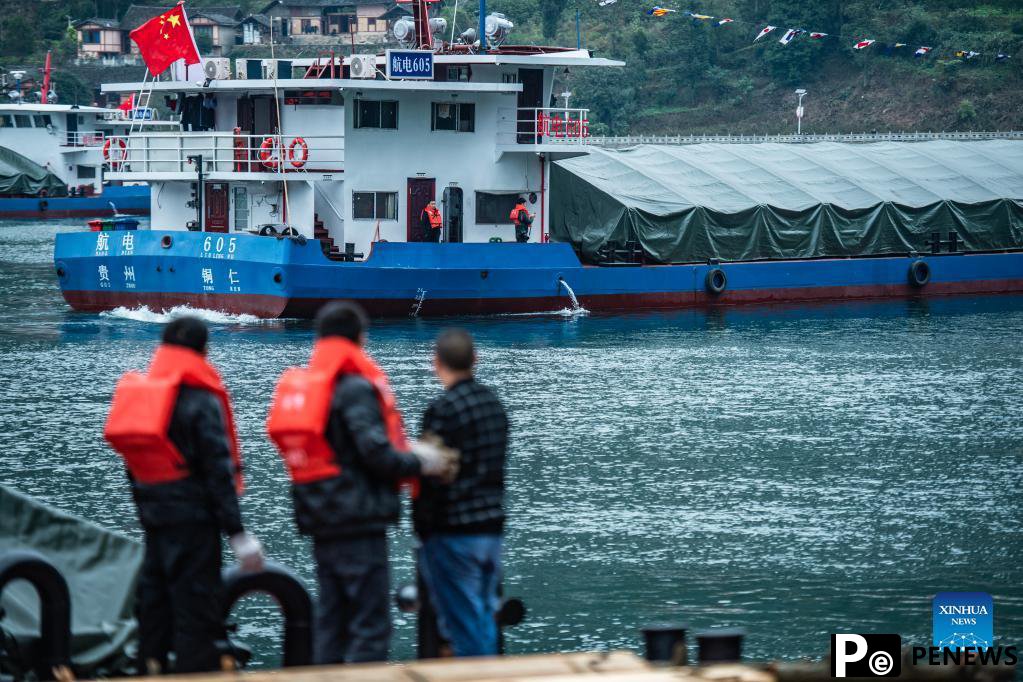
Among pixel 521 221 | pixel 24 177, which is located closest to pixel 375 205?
pixel 521 221

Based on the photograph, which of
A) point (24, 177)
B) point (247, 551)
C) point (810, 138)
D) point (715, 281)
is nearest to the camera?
point (247, 551)

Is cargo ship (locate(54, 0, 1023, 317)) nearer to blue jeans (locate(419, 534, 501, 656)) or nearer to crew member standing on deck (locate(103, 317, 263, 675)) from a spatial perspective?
crew member standing on deck (locate(103, 317, 263, 675))

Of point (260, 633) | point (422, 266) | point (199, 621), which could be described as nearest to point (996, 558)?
point (260, 633)

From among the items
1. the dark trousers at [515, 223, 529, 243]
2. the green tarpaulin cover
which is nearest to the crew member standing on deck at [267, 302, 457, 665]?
the dark trousers at [515, 223, 529, 243]

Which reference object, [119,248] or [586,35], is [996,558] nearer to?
[119,248]

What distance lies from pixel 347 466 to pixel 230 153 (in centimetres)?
2490

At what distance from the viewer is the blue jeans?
7.25 m

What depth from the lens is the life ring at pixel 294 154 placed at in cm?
2980

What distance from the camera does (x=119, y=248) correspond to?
30797 mm

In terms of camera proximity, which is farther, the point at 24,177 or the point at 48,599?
the point at 24,177

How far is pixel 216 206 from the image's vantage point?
31641 millimetres

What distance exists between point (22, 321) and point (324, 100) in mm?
7527

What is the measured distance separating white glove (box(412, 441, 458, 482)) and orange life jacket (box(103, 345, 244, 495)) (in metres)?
1.16

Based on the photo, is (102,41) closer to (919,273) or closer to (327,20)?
(327,20)
